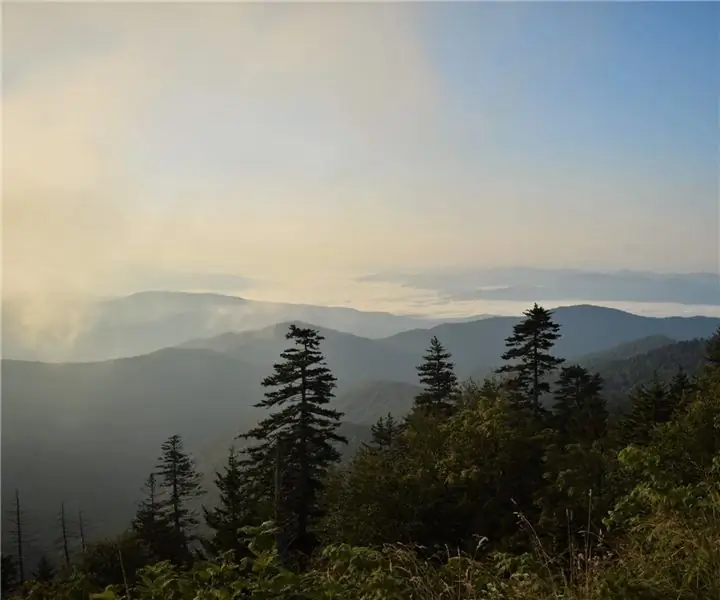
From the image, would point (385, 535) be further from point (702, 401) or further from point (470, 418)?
point (702, 401)

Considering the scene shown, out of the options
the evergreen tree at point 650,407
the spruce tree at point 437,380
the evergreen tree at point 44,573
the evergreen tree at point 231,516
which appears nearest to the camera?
the evergreen tree at point 231,516

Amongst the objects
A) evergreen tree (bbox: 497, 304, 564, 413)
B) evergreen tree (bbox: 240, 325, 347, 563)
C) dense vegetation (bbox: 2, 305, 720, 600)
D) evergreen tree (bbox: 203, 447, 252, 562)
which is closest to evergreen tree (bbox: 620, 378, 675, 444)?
dense vegetation (bbox: 2, 305, 720, 600)

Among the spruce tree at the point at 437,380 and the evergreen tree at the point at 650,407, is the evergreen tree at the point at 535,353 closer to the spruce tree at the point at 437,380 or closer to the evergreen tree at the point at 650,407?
the evergreen tree at the point at 650,407

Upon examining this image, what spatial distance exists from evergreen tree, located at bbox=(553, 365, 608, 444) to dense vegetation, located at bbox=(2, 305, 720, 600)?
213mm

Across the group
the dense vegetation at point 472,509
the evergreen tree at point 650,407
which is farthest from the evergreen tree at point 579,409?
the evergreen tree at point 650,407

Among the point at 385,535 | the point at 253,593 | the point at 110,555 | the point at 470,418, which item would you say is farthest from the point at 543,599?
the point at 110,555

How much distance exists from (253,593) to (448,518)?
41.5 feet

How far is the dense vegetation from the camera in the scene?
394 centimetres

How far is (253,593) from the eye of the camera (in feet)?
12.7

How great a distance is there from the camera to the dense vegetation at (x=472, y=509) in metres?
3.94

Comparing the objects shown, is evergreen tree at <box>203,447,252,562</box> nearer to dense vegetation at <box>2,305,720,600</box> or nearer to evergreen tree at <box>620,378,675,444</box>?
dense vegetation at <box>2,305,720,600</box>

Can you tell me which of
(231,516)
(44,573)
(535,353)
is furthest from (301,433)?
(44,573)

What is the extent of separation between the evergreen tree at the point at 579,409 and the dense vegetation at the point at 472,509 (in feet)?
0.70

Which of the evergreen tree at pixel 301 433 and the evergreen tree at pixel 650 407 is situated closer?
the evergreen tree at pixel 301 433
